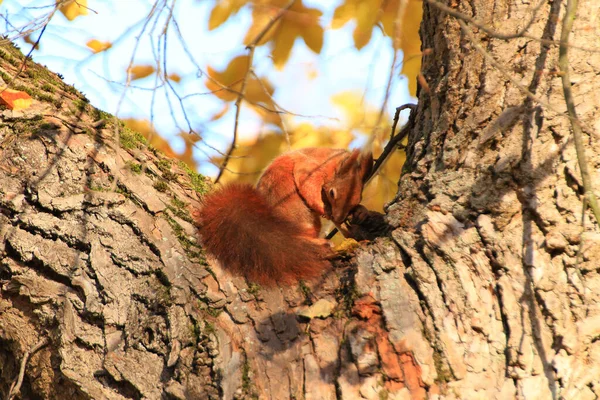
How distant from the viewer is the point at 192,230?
196 centimetres

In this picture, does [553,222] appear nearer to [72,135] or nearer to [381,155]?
[381,155]

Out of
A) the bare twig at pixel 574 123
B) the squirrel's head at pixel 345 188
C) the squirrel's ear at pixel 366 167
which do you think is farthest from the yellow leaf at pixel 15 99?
the bare twig at pixel 574 123

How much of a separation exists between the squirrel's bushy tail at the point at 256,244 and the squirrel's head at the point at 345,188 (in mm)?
620

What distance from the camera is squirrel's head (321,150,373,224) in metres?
2.88

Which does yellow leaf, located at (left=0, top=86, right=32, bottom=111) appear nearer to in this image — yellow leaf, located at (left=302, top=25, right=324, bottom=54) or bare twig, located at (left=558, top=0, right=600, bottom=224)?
yellow leaf, located at (left=302, top=25, right=324, bottom=54)

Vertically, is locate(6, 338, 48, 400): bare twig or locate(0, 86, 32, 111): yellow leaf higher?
locate(0, 86, 32, 111): yellow leaf

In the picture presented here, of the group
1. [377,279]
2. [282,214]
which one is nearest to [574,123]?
[377,279]

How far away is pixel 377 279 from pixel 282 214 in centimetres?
95

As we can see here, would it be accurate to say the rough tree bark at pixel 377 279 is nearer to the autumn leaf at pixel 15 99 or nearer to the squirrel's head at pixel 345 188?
the autumn leaf at pixel 15 99

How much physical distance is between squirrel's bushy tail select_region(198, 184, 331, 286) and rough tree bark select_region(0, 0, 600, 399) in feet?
0.21

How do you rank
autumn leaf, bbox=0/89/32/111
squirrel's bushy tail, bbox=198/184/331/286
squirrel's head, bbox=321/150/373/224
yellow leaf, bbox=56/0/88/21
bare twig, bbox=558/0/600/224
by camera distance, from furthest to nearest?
squirrel's head, bbox=321/150/373/224 → yellow leaf, bbox=56/0/88/21 → autumn leaf, bbox=0/89/32/111 → squirrel's bushy tail, bbox=198/184/331/286 → bare twig, bbox=558/0/600/224

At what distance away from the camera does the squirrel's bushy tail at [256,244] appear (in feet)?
6.00

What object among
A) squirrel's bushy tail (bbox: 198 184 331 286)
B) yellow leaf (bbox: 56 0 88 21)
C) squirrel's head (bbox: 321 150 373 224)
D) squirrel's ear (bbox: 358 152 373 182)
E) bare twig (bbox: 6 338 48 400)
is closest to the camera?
bare twig (bbox: 6 338 48 400)

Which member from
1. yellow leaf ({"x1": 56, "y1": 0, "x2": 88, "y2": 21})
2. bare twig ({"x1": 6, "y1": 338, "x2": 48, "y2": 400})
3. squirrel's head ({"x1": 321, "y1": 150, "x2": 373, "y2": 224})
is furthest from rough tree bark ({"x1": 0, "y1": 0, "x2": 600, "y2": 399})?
squirrel's head ({"x1": 321, "y1": 150, "x2": 373, "y2": 224})
